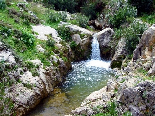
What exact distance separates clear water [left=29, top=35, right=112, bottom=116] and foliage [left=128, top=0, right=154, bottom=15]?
296 inches

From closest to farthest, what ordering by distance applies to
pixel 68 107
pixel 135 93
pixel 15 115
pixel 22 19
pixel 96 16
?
pixel 135 93 → pixel 15 115 → pixel 68 107 → pixel 22 19 → pixel 96 16

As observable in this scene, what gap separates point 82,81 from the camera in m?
17.4

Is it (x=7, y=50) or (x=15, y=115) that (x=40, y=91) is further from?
(x=7, y=50)

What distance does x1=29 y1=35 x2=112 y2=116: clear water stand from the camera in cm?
1338

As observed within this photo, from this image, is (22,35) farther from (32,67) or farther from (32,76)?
(32,76)

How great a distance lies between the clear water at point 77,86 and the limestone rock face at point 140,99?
15.4ft

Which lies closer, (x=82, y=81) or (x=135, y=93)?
(x=135, y=93)

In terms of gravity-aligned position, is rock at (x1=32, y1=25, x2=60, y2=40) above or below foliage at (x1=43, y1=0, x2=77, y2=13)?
below

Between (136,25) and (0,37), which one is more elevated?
(136,25)

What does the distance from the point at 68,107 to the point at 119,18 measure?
13.8 meters

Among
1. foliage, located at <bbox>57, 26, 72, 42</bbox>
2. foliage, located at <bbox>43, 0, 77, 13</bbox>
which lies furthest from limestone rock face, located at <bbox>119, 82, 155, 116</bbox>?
foliage, located at <bbox>43, 0, 77, 13</bbox>

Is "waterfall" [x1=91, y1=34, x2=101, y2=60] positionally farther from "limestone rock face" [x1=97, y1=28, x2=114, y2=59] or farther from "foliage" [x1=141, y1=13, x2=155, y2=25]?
"foliage" [x1=141, y1=13, x2=155, y2=25]

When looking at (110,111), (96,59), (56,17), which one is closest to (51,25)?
(56,17)

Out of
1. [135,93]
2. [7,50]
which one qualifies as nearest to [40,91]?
[7,50]
